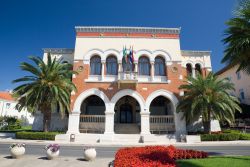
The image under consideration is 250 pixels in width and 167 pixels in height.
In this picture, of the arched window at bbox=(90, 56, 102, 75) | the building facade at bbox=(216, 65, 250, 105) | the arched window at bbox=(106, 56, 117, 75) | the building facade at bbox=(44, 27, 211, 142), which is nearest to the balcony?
the building facade at bbox=(44, 27, 211, 142)

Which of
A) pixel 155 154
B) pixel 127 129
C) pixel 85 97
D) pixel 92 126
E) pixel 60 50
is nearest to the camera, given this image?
pixel 155 154

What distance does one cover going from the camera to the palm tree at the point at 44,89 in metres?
21.7

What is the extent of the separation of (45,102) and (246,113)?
31.8 metres

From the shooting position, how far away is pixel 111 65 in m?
27.1

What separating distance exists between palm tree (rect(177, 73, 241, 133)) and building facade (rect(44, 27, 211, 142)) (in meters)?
2.86

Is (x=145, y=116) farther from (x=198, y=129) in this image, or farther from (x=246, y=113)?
(x=246, y=113)

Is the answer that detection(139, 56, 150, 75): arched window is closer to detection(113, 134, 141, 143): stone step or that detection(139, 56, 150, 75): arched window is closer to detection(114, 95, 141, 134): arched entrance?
detection(114, 95, 141, 134): arched entrance

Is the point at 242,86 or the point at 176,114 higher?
the point at 242,86

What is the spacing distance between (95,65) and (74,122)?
8541 millimetres

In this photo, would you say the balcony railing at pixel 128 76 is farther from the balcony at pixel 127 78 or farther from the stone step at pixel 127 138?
the stone step at pixel 127 138

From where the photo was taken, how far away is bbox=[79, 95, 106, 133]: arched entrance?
2481 cm

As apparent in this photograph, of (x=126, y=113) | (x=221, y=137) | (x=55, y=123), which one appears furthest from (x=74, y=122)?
(x=221, y=137)

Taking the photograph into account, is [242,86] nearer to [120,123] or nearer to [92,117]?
[120,123]

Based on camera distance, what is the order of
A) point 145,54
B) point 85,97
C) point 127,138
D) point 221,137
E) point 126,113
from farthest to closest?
point 126,113 → point 145,54 → point 85,97 → point 127,138 → point 221,137
